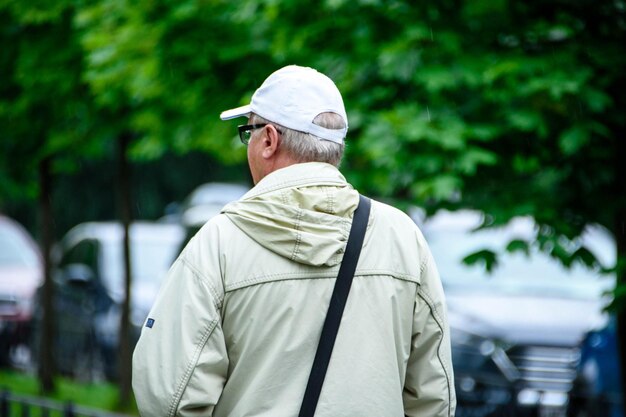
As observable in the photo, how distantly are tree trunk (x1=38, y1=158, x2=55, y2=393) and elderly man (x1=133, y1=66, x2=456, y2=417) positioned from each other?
8.78 meters

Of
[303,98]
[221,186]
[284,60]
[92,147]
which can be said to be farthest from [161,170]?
[303,98]

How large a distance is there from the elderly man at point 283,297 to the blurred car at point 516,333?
5217mm

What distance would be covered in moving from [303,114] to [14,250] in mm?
13907

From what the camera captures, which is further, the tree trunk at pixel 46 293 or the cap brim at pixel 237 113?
the tree trunk at pixel 46 293

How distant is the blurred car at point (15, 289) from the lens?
14.0 meters

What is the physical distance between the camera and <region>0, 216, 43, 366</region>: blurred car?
13953mm

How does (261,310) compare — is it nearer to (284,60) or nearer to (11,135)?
(284,60)

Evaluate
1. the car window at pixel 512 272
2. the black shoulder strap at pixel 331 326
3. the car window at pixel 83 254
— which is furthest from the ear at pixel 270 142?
the car window at pixel 83 254

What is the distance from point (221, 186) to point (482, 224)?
14.1m

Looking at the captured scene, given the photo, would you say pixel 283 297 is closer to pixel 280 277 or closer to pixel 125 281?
pixel 280 277

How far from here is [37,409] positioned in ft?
20.1

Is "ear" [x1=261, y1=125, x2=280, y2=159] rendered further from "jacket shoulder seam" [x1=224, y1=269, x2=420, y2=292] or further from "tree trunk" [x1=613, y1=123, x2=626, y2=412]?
"tree trunk" [x1=613, y1=123, x2=626, y2=412]

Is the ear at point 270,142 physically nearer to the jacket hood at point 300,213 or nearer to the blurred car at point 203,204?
the jacket hood at point 300,213

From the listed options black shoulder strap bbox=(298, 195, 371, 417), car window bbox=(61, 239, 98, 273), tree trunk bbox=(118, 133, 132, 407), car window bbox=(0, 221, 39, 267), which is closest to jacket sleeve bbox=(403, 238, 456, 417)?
black shoulder strap bbox=(298, 195, 371, 417)
